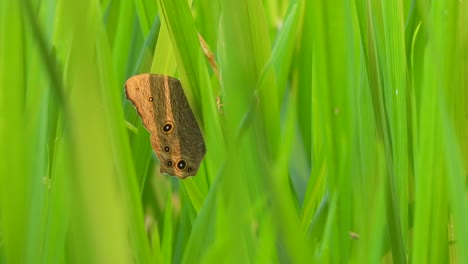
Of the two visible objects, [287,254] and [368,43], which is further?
[368,43]

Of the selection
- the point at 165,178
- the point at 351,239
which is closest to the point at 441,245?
the point at 351,239

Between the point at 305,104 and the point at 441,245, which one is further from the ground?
the point at 305,104

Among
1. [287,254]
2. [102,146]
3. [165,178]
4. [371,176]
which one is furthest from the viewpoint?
[165,178]

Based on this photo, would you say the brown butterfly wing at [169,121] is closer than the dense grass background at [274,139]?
No

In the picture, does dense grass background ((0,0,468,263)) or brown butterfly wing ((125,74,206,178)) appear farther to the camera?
brown butterfly wing ((125,74,206,178))

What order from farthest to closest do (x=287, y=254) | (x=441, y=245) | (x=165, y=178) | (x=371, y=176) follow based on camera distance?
(x=165, y=178) < (x=441, y=245) < (x=371, y=176) < (x=287, y=254)

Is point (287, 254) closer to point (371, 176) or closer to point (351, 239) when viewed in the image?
point (371, 176)

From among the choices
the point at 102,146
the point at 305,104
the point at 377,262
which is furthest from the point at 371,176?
the point at 305,104
